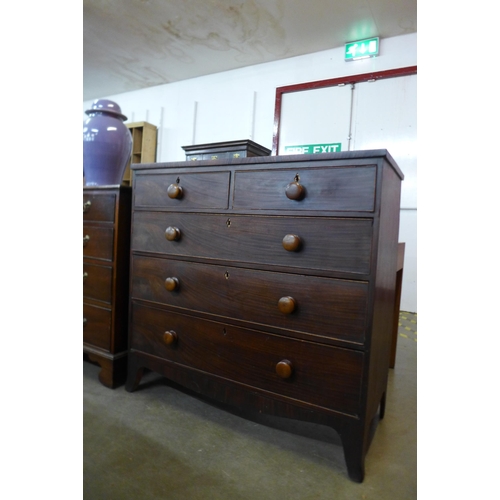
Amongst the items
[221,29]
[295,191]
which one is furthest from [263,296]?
[221,29]

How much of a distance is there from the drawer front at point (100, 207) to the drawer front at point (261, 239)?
0.17 meters

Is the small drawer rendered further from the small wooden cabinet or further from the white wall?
the small wooden cabinet

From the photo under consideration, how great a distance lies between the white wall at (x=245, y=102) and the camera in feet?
11.1

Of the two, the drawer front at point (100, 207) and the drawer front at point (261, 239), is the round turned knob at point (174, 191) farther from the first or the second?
the drawer front at point (100, 207)

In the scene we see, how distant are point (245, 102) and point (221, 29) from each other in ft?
2.99

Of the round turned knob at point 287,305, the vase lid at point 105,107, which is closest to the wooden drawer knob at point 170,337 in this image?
the round turned knob at point 287,305

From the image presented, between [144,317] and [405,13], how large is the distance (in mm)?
3321

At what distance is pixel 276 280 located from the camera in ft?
3.61

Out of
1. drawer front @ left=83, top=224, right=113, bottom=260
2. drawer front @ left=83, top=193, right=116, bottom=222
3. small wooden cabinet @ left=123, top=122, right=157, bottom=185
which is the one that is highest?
small wooden cabinet @ left=123, top=122, right=157, bottom=185

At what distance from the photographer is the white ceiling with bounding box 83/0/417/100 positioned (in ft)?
10.00

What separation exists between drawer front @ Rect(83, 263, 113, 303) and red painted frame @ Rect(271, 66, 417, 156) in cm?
266

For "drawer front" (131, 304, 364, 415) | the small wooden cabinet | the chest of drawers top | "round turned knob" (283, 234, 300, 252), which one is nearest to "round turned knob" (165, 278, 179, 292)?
"drawer front" (131, 304, 364, 415)
